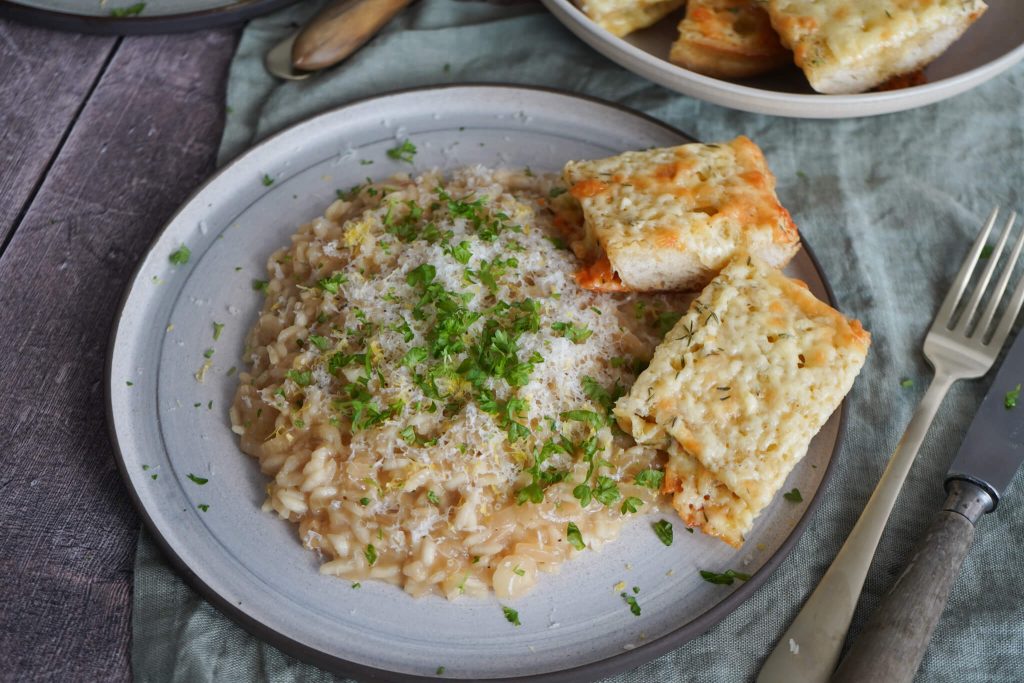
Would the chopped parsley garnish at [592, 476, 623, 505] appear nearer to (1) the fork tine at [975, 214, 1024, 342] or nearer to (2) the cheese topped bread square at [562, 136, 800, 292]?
(2) the cheese topped bread square at [562, 136, 800, 292]

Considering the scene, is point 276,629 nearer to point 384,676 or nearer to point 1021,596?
point 384,676

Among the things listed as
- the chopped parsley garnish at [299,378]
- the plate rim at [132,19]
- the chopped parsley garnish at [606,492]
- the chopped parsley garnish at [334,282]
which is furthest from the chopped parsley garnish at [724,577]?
the plate rim at [132,19]

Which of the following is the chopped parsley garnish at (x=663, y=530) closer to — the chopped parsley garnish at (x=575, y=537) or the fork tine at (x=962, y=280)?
the chopped parsley garnish at (x=575, y=537)

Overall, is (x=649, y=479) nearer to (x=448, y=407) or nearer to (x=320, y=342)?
(x=448, y=407)

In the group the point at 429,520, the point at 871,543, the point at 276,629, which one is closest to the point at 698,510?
the point at 871,543

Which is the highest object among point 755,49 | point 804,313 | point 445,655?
point 755,49
